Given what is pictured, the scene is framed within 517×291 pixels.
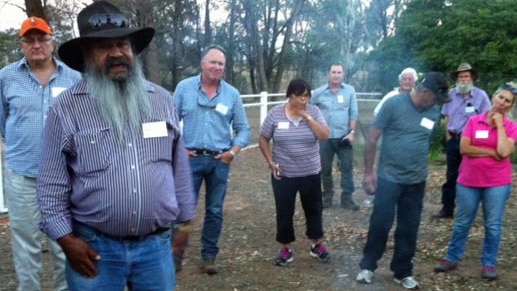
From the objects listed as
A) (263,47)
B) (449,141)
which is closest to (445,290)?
(449,141)

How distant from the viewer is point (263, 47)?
39.2 m

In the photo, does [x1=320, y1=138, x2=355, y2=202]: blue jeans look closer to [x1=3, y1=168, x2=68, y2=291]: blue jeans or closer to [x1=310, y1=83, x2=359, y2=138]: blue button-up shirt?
[x1=310, y1=83, x2=359, y2=138]: blue button-up shirt

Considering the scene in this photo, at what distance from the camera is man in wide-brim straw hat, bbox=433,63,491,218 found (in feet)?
20.3

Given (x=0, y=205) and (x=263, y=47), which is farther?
(x=263, y=47)

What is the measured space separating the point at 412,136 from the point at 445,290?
1.23 metres

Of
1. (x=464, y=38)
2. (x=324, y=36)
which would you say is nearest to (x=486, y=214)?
(x=464, y=38)

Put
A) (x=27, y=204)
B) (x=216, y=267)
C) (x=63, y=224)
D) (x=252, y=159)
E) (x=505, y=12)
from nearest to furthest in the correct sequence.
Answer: (x=63, y=224) < (x=27, y=204) < (x=216, y=267) < (x=252, y=159) < (x=505, y=12)

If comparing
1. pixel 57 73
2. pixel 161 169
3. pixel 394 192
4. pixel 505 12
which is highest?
Answer: pixel 505 12

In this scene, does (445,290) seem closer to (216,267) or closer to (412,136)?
(412,136)

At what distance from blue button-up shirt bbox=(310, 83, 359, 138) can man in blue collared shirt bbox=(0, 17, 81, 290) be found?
12.1ft

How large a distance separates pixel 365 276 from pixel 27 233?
99.3 inches

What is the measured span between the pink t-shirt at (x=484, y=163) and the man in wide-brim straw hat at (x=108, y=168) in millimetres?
2925

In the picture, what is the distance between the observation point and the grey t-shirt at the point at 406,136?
4340 millimetres

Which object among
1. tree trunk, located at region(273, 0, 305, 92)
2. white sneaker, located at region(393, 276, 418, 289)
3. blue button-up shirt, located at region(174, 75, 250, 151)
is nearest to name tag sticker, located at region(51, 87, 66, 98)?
blue button-up shirt, located at region(174, 75, 250, 151)
